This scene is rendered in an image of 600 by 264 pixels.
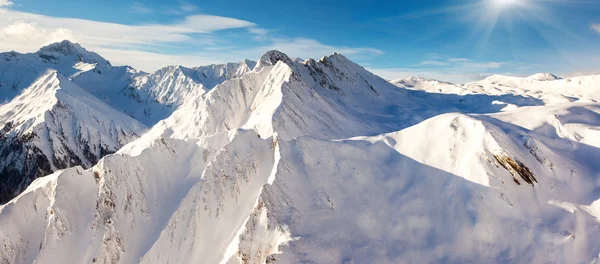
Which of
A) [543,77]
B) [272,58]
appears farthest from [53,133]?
[543,77]

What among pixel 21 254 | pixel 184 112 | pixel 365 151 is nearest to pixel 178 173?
pixel 21 254

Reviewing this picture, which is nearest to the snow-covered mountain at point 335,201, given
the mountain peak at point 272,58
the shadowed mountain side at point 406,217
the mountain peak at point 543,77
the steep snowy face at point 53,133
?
the shadowed mountain side at point 406,217

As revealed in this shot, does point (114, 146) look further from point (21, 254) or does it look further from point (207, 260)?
point (207, 260)

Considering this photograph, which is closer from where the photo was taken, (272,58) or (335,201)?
(335,201)

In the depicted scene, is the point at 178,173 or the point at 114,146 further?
the point at 114,146

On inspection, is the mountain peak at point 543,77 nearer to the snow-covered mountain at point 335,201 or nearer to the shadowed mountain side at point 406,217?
the snow-covered mountain at point 335,201

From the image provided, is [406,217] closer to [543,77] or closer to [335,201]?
[335,201]
